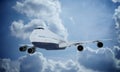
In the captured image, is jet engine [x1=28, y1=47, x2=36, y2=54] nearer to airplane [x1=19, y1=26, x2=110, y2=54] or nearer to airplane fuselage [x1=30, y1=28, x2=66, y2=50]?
airplane [x1=19, y1=26, x2=110, y2=54]

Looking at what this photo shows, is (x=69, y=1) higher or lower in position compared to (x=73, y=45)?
higher

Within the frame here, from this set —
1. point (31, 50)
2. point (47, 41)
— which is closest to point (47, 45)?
point (47, 41)

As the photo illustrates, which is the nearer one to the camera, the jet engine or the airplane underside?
the airplane underside

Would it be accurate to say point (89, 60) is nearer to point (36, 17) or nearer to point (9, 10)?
point (36, 17)

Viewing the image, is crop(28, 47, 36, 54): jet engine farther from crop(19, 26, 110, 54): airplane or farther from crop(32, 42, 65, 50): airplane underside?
crop(32, 42, 65, 50): airplane underside

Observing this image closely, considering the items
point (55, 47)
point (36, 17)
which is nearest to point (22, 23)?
point (36, 17)

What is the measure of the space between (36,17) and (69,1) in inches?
23.6

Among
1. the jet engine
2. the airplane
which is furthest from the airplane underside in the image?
the jet engine

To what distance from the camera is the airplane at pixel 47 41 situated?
16.2 feet

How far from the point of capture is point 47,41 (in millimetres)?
4973

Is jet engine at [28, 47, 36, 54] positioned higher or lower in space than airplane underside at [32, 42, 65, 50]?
lower

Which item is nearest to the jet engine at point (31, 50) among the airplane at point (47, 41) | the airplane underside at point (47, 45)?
the airplane at point (47, 41)

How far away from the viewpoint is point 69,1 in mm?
5188

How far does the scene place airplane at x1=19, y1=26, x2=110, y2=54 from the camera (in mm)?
4945
